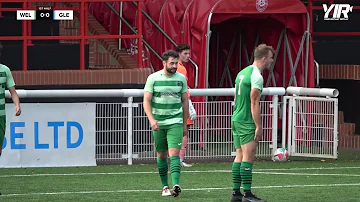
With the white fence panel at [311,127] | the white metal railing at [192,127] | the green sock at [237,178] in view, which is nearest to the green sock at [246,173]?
→ the green sock at [237,178]

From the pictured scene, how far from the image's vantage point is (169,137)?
11.6 m

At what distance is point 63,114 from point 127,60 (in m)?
4.41

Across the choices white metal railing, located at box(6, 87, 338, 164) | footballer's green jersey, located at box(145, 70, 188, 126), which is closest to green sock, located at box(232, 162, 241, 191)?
footballer's green jersey, located at box(145, 70, 188, 126)

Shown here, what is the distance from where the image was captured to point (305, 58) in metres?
19.2

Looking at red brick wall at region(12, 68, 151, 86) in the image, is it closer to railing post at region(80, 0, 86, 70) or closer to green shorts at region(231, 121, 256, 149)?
railing post at region(80, 0, 86, 70)

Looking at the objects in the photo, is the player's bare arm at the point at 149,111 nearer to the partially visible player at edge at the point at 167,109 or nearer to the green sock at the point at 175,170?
the partially visible player at edge at the point at 167,109

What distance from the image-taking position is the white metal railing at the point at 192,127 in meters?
15.7

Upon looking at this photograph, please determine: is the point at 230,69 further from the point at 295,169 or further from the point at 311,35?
the point at 295,169

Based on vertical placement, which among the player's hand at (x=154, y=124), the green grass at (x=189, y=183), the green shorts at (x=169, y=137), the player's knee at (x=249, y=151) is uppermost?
the player's hand at (x=154, y=124)

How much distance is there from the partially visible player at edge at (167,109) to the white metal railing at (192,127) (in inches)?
152

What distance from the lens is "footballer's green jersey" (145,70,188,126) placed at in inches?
459

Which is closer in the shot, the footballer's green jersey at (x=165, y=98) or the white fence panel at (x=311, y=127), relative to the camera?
the footballer's green jersey at (x=165, y=98)

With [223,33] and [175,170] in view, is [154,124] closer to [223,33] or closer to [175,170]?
[175,170]

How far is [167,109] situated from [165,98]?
5.0 inches
